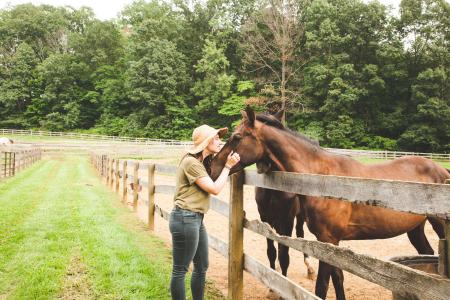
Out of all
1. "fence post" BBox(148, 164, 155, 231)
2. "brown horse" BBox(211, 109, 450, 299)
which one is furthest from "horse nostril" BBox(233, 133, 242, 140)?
"fence post" BBox(148, 164, 155, 231)

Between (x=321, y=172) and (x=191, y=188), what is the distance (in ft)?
4.88

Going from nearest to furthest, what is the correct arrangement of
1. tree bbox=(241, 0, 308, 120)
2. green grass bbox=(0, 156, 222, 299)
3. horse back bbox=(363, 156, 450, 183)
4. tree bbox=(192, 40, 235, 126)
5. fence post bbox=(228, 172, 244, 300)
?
fence post bbox=(228, 172, 244, 300) → green grass bbox=(0, 156, 222, 299) → horse back bbox=(363, 156, 450, 183) → tree bbox=(241, 0, 308, 120) → tree bbox=(192, 40, 235, 126)

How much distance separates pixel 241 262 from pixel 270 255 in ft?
4.31

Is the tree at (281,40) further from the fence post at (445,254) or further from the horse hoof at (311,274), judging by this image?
the fence post at (445,254)

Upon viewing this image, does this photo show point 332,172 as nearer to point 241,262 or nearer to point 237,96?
point 241,262

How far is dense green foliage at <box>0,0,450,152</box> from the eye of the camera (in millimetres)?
42594

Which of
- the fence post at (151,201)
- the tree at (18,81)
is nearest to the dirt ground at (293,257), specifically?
the fence post at (151,201)

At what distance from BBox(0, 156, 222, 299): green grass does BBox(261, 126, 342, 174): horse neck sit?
1765 mm

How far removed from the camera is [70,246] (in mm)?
6062

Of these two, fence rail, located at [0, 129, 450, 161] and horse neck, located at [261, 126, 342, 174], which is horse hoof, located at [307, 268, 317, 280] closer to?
horse neck, located at [261, 126, 342, 174]

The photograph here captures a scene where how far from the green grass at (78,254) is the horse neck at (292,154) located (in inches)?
69.5

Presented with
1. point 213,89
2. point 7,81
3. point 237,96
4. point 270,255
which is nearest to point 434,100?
point 237,96

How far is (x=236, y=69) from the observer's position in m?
56.8

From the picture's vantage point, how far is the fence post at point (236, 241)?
13.5 feet
